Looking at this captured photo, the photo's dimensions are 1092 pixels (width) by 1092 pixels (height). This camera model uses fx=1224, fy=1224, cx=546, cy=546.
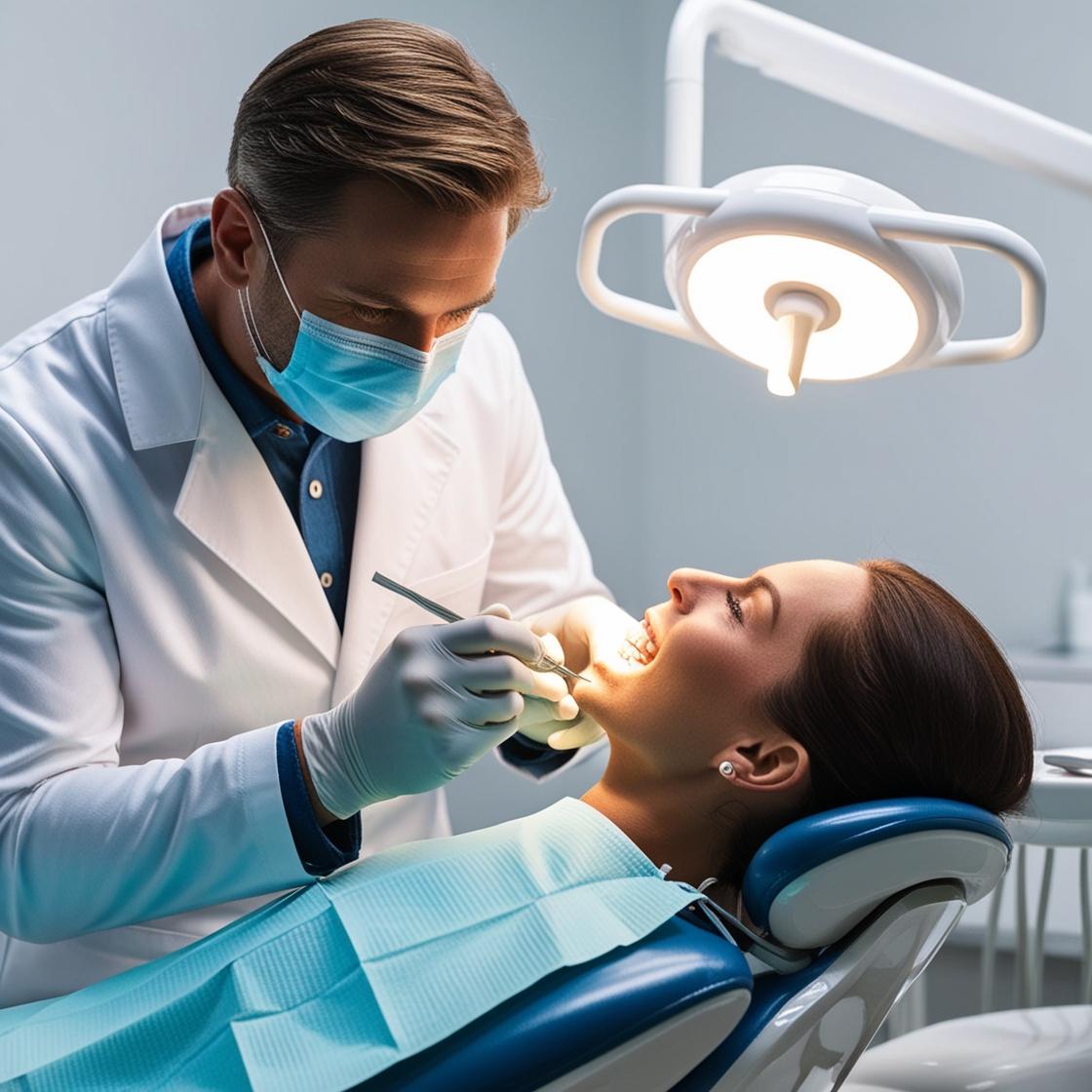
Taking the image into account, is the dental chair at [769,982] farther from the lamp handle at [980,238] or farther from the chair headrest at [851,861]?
the lamp handle at [980,238]

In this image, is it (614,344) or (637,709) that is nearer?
(637,709)

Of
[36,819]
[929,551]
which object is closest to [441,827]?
[36,819]

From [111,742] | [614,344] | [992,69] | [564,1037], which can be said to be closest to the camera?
[564,1037]

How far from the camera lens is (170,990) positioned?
120cm

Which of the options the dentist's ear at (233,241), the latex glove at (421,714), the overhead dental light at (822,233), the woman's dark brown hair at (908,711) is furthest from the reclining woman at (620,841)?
the dentist's ear at (233,241)

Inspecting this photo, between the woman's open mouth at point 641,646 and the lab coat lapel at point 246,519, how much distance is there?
0.37 metres

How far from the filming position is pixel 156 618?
4.55 feet

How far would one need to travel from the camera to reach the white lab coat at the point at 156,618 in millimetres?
1224

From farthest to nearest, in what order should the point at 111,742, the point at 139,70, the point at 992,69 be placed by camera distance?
the point at 992,69 → the point at 139,70 → the point at 111,742

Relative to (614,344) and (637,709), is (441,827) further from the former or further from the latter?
(614,344)

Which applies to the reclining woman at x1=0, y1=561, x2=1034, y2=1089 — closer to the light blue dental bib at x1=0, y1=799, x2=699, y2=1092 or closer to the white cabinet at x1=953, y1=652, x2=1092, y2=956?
the light blue dental bib at x1=0, y1=799, x2=699, y2=1092

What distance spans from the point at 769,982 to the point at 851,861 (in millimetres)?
149

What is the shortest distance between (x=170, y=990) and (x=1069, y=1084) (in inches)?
40.5

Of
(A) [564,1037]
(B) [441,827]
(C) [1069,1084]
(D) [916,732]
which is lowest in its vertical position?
(C) [1069,1084]
